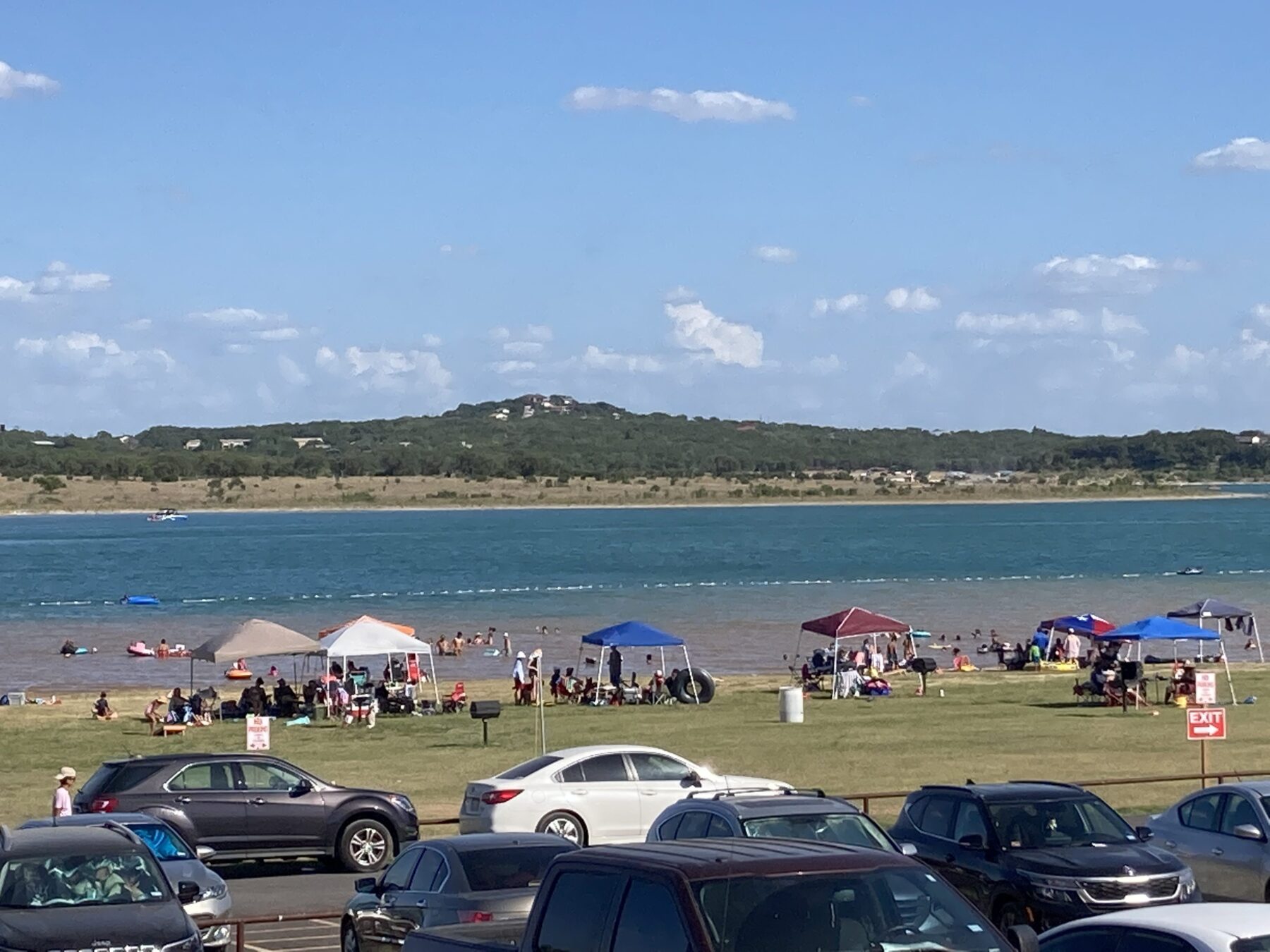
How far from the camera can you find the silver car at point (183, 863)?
48.2 ft

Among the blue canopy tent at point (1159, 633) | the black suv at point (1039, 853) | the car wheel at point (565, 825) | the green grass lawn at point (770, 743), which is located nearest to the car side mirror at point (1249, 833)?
the black suv at point (1039, 853)

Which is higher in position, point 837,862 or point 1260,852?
point 837,862

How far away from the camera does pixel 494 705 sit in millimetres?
33656

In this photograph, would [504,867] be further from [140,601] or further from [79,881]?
[140,601]

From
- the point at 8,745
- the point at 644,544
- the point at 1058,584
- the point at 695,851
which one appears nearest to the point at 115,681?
the point at 8,745

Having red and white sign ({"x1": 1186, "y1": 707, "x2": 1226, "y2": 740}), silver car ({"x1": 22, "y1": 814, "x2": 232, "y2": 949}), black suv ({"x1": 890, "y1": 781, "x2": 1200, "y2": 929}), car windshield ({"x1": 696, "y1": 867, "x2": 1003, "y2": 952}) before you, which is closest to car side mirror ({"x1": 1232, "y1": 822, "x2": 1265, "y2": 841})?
black suv ({"x1": 890, "y1": 781, "x2": 1200, "y2": 929})

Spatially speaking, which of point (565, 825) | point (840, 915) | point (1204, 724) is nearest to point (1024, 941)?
point (840, 915)

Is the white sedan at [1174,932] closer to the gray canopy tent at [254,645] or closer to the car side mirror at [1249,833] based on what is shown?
the car side mirror at [1249,833]

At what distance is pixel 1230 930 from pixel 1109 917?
28.8 inches

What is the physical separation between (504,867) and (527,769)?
7.69 metres

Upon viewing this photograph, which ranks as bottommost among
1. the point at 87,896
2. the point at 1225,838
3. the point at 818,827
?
the point at 1225,838

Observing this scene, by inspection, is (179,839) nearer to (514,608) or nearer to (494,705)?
(494,705)

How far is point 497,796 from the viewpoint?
20.0 meters

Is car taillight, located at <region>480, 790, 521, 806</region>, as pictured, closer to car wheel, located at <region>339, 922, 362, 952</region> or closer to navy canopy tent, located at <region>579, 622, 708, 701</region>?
car wheel, located at <region>339, 922, 362, 952</region>
